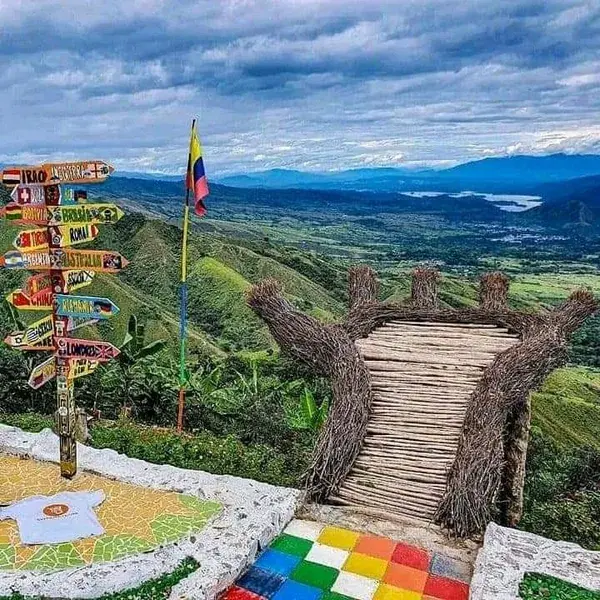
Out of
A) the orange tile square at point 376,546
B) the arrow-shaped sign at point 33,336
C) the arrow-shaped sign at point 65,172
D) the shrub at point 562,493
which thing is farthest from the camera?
the shrub at point 562,493

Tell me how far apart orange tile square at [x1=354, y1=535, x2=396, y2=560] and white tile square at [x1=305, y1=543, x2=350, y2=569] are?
0.15m

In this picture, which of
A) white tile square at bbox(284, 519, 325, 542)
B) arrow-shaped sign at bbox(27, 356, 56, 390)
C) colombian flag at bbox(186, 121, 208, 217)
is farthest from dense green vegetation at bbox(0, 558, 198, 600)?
colombian flag at bbox(186, 121, 208, 217)

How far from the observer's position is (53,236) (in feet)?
20.9

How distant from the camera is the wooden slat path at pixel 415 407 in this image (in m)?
6.86

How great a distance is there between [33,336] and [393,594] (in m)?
3.92

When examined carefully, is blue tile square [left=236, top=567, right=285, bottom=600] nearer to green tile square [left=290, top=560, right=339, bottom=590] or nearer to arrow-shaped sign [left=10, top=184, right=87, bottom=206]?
green tile square [left=290, top=560, right=339, bottom=590]

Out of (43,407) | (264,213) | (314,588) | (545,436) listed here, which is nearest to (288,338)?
(314,588)

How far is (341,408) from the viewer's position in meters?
7.66

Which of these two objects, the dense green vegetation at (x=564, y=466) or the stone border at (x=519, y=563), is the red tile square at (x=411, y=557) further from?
the dense green vegetation at (x=564, y=466)

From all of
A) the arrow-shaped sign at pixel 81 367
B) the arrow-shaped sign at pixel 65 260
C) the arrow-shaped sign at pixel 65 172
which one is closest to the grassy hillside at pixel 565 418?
the arrow-shaped sign at pixel 81 367

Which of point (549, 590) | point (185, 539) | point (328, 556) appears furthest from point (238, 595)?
point (549, 590)

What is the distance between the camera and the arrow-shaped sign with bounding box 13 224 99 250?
6.28 meters

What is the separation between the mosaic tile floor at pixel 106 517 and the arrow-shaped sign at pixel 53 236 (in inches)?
91.3

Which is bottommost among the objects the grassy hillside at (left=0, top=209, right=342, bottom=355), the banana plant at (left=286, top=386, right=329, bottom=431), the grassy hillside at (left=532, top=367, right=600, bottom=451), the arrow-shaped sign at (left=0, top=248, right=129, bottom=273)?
the grassy hillside at (left=532, top=367, right=600, bottom=451)
